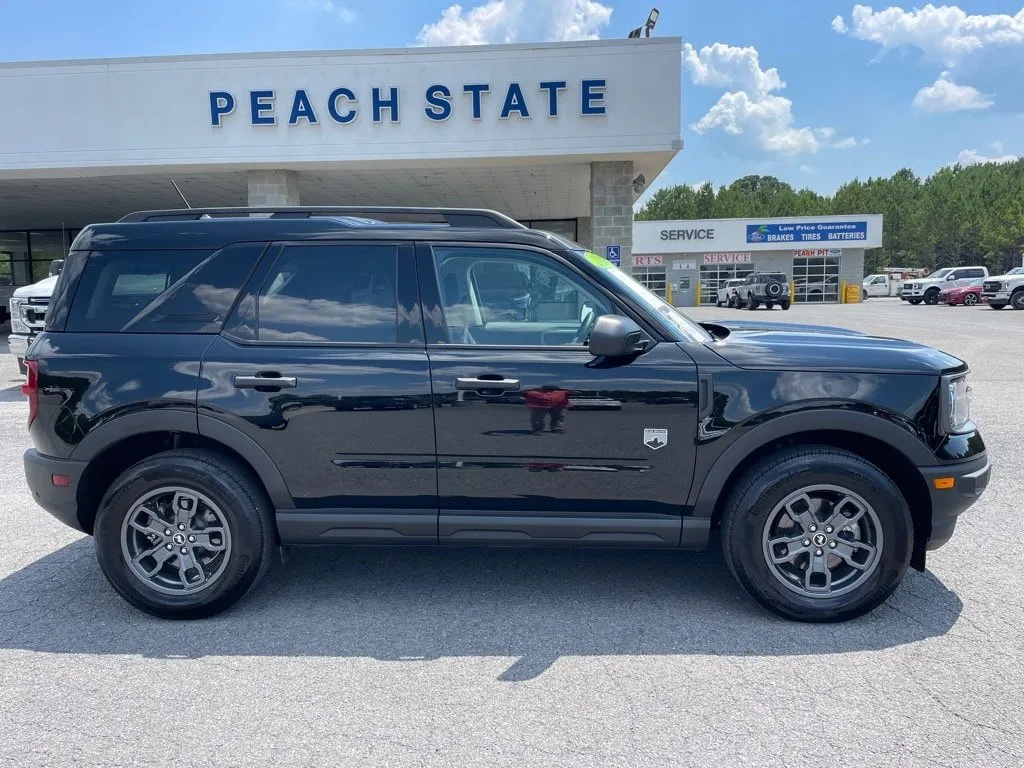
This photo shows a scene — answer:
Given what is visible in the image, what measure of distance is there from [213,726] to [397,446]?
1364 mm

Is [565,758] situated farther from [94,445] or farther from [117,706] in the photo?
[94,445]

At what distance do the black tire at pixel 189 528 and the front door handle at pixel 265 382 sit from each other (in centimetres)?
43

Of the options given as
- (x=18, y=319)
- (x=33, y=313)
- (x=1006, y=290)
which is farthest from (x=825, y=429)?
(x=1006, y=290)

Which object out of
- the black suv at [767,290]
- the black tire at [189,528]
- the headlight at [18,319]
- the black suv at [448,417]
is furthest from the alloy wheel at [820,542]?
the black suv at [767,290]

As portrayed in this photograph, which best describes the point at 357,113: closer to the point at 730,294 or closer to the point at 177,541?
the point at 177,541

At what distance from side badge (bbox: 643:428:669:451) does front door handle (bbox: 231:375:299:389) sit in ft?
5.45

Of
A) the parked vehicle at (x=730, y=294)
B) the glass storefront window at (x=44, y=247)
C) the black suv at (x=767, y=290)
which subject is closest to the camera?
the glass storefront window at (x=44, y=247)

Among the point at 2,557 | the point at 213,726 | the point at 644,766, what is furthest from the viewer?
the point at 2,557

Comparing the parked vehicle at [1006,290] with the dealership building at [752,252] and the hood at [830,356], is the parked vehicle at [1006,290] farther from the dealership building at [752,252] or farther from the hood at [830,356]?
the hood at [830,356]

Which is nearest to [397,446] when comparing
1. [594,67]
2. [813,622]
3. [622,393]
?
[622,393]

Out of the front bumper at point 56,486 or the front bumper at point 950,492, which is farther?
the front bumper at point 56,486

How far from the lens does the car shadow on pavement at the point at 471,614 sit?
335 cm

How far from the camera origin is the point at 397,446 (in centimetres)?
353

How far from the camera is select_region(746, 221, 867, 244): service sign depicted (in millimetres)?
44875
